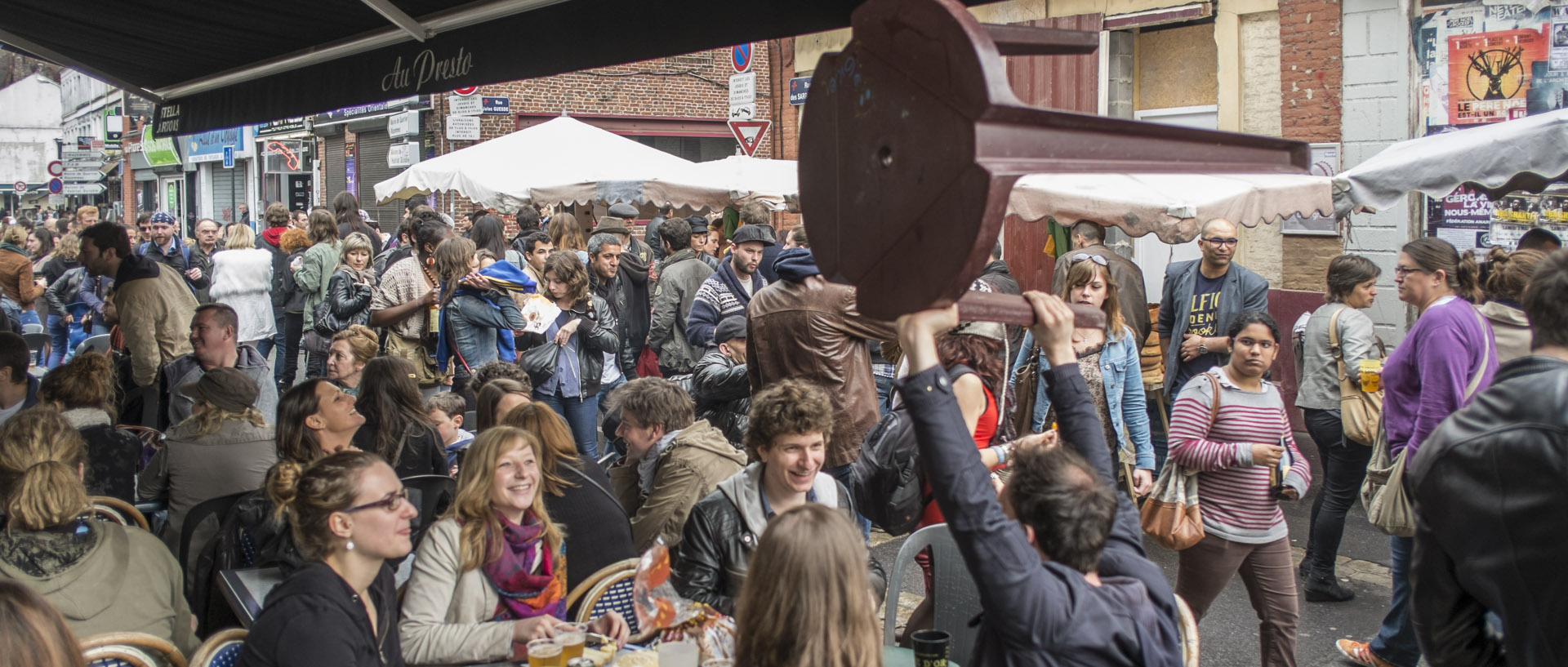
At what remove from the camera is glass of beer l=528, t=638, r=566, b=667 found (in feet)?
10.7

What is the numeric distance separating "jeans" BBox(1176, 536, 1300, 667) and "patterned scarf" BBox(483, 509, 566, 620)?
8.70ft

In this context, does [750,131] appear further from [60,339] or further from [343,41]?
[60,339]

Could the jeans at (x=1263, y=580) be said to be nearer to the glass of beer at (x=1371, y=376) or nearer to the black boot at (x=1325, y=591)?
the black boot at (x=1325, y=591)

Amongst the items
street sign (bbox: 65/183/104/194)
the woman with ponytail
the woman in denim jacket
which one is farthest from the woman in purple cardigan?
street sign (bbox: 65/183/104/194)

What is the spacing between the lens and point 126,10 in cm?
618

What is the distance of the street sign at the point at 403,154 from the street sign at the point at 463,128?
244 cm

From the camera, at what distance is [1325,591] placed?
638 centimetres

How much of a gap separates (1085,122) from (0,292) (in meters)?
12.5

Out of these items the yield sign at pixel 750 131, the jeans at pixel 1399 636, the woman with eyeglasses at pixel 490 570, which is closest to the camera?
the woman with eyeglasses at pixel 490 570

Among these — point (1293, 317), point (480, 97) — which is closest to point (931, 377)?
point (1293, 317)

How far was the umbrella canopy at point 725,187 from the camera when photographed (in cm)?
1168

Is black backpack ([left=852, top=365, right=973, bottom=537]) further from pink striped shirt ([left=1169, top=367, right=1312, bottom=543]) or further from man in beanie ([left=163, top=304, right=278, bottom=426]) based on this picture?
man in beanie ([left=163, top=304, right=278, bottom=426])

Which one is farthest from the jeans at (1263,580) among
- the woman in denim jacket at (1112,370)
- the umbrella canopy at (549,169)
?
the umbrella canopy at (549,169)

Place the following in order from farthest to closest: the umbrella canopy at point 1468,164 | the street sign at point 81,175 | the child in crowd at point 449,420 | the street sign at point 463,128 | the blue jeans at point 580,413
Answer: the street sign at point 81,175, the street sign at point 463,128, the blue jeans at point 580,413, the umbrella canopy at point 1468,164, the child in crowd at point 449,420
